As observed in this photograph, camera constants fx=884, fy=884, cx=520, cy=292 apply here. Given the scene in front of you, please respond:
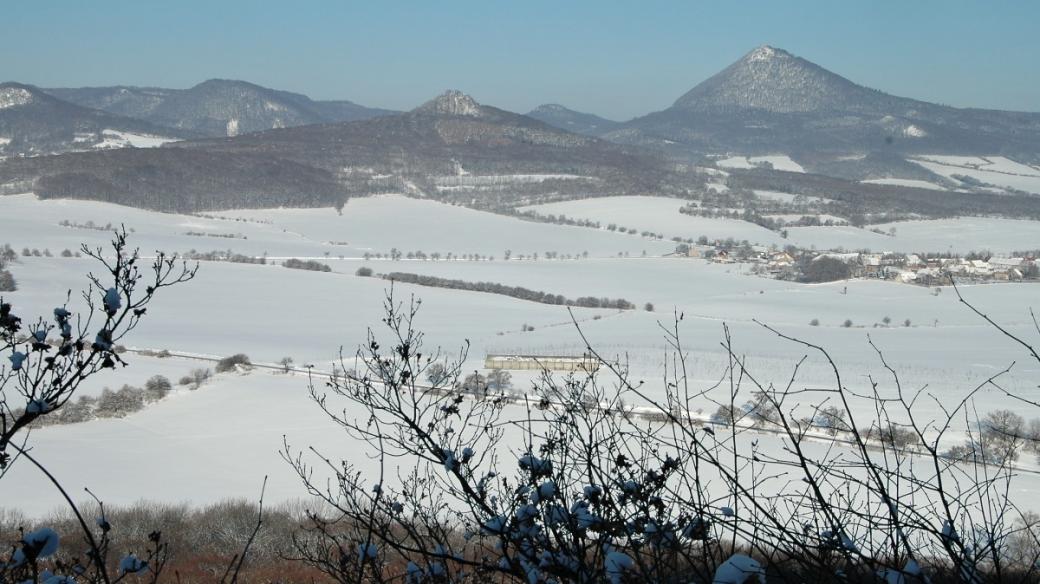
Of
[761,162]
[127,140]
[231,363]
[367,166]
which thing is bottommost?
[231,363]

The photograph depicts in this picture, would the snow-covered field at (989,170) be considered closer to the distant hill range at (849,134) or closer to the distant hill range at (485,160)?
the distant hill range at (485,160)

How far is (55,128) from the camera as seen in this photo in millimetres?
130000

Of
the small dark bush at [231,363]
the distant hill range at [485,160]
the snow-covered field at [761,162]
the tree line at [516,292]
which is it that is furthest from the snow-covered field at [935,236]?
the snow-covered field at [761,162]

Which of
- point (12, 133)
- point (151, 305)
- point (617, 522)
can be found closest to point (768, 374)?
point (617, 522)

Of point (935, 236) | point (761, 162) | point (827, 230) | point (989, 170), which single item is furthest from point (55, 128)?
point (989, 170)

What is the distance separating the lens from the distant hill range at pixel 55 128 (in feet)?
388

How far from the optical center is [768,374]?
64.4 feet

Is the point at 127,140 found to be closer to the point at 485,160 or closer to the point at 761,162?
the point at 485,160

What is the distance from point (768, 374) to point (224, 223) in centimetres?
4946

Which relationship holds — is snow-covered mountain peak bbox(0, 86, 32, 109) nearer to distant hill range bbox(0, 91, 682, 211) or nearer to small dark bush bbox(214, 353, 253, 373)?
distant hill range bbox(0, 91, 682, 211)

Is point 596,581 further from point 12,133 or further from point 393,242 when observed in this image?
point 12,133

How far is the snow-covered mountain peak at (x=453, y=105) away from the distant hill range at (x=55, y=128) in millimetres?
40217

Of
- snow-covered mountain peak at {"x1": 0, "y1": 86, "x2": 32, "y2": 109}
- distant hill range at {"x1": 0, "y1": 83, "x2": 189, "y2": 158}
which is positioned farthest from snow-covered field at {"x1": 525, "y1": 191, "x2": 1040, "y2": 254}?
snow-covered mountain peak at {"x1": 0, "y1": 86, "x2": 32, "y2": 109}

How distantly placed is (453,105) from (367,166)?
133 feet
